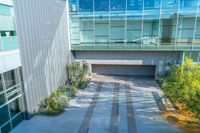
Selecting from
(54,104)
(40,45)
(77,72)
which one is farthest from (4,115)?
(77,72)

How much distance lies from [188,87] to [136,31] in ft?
32.1

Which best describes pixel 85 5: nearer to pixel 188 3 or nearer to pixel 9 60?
pixel 188 3

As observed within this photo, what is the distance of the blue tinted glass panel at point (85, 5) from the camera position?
56.0ft

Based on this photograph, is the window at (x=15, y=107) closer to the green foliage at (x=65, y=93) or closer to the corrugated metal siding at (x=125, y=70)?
the green foliage at (x=65, y=93)

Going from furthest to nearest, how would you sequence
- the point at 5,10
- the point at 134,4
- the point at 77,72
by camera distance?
the point at 77,72 → the point at 134,4 → the point at 5,10

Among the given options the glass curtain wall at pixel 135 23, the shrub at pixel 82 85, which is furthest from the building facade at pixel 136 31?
the shrub at pixel 82 85

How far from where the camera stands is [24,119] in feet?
35.3

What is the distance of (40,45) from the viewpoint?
11.9 meters

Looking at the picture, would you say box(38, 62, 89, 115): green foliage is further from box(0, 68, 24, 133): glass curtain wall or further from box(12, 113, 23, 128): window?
box(0, 68, 24, 133): glass curtain wall

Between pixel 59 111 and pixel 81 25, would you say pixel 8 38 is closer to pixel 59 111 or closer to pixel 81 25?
pixel 59 111

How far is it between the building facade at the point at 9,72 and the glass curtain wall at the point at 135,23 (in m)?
9.18

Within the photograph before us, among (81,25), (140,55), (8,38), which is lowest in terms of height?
(140,55)

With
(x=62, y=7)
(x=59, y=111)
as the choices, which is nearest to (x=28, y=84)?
(x=59, y=111)

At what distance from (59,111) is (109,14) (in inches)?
401
